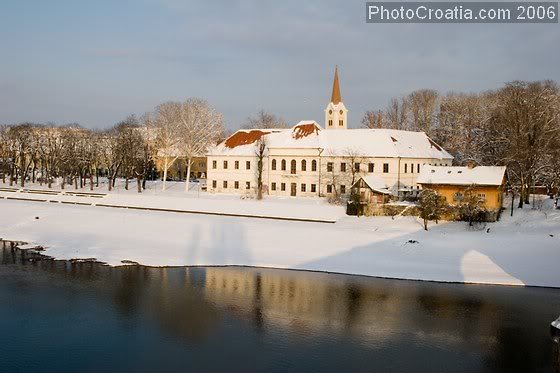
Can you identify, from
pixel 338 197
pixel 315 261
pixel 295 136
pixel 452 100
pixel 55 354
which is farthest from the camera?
pixel 452 100

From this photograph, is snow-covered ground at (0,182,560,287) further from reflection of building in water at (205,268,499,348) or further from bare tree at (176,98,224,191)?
bare tree at (176,98,224,191)

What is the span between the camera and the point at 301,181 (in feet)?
179

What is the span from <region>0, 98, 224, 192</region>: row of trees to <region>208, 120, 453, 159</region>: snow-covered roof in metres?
3.68

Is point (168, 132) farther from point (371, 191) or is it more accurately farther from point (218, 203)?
point (371, 191)

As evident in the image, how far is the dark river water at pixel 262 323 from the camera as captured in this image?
55.2 feet

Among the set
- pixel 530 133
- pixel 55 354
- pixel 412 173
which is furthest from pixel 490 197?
pixel 55 354

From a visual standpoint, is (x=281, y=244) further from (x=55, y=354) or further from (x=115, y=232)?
(x=55, y=354)

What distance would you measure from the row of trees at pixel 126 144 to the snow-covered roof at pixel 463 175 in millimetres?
25348

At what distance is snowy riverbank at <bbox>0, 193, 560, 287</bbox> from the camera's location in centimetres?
2955

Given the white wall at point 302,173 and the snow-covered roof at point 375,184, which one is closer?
the snow-covered roof at point 375,184

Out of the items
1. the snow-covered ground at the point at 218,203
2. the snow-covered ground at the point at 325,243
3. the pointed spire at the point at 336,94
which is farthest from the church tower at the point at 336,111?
the snow-covered ground at the point at 325,243

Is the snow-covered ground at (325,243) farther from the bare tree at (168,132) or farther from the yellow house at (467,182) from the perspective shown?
the bare tree at (168,132)

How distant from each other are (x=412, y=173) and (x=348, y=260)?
23.6 m

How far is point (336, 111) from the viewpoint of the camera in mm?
64125
